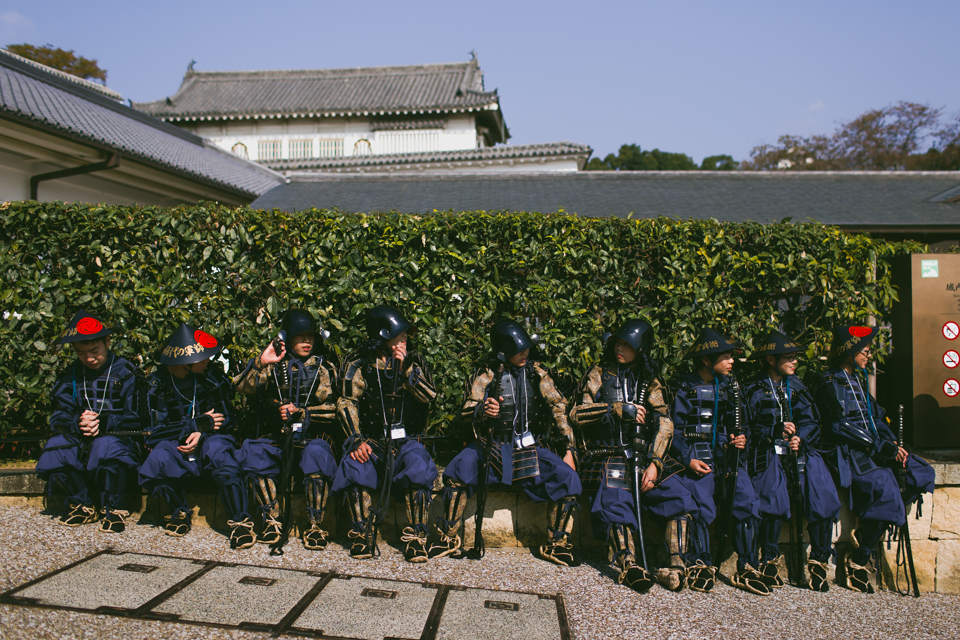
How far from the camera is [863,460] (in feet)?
14.7

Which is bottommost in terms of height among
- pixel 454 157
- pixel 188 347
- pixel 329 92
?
pixel 188 347

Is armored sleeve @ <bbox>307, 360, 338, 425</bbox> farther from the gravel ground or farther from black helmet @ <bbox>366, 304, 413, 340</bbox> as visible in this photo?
the gravel ground

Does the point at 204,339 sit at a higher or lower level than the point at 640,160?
lower

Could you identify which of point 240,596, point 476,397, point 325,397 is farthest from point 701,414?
point 240,596

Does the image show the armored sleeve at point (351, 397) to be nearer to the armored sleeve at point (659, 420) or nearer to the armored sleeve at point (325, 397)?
the armored sleeve at point (325, 397)

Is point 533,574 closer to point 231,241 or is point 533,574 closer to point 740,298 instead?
point 740,298

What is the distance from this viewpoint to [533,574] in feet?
13.7

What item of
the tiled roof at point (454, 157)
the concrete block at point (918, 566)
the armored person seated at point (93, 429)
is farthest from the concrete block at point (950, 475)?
the tiled roof at point (454, 157)

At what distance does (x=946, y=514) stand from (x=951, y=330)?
1610 millimetres

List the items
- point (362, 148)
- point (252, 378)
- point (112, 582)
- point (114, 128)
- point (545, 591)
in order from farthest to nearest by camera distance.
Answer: point (362, 148), point (114, 128), point (252, 378), point (545, 591), point (112, 582)

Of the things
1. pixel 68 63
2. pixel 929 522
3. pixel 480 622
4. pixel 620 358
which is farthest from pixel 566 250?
pixel 68 63

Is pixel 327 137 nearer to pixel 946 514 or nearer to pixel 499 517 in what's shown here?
pixel 499 517

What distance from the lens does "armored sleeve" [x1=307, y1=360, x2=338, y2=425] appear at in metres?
4.67

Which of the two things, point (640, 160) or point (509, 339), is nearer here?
point (509, 339)
